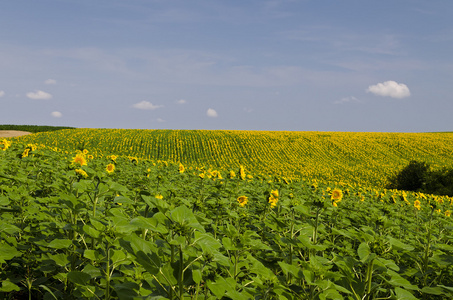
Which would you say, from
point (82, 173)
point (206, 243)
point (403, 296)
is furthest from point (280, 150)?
point (206, 243)

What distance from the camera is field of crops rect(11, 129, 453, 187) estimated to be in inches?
1494

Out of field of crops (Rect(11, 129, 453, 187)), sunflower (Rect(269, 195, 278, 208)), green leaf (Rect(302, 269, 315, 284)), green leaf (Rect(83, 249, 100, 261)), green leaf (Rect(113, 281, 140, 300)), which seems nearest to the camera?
green leaf (Rect(113, 281, 140, 300))

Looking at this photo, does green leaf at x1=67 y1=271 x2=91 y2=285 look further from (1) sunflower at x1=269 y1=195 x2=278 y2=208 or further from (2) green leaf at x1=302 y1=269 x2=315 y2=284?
(1) sunflower at x1=269 y1=195 x2=278 y2=208

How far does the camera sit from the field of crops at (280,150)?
37.9 metres

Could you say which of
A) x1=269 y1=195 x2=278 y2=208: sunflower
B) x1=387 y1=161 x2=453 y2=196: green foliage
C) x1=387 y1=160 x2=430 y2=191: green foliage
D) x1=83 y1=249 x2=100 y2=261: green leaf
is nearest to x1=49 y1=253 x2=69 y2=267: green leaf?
x1=83 y1=249 x2=100 y2=261: green leaf

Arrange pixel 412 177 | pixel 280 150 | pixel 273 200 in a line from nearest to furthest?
1. pixel 273 200
2. pixel 412 177
3. pixel 280 150

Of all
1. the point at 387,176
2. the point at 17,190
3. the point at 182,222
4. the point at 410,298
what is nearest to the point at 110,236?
the point at 182,222

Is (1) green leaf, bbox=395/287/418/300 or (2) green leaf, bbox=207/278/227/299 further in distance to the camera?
(1) green leaf, bbox=395/287/418/300

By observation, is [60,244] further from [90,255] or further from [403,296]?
[403,296]

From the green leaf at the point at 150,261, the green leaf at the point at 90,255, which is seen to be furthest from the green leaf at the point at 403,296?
the green leaf at the point at 90,255

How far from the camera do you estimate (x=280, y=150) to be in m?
45.6

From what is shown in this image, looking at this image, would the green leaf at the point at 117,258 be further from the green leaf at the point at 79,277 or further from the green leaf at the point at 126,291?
the green leaf at the point at 126,291

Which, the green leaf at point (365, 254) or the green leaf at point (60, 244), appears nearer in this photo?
the green leaf at point (365, 254)

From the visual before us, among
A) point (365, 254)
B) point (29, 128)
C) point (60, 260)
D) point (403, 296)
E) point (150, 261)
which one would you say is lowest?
point (60, 260)
